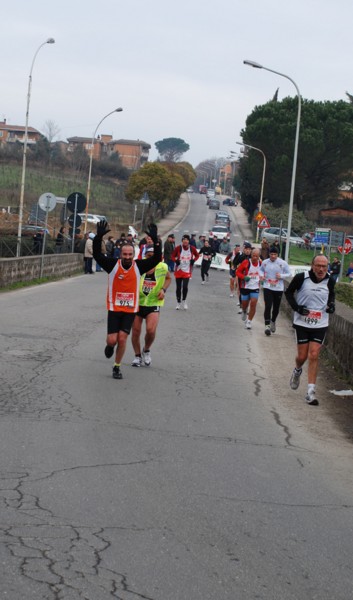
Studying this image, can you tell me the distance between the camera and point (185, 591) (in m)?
4.51

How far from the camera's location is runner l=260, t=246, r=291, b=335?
18.7m

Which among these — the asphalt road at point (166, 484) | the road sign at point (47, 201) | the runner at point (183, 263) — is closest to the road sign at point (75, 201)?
the road sign at point (47, 201)

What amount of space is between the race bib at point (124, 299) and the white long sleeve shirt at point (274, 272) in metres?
7.63

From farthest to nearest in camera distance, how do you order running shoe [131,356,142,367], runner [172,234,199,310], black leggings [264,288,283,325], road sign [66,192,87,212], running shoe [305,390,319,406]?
road sign [66,192,87,212]
runner [172,234,199,310]
black leggings [264,288,283,325]
running shoe [131,356,142,367]
running shoe [305,390,319,406]

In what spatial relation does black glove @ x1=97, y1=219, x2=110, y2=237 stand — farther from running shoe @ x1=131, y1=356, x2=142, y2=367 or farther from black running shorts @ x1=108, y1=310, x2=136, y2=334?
running shoe @ x1=131, y1=356, x2=142, y2=367

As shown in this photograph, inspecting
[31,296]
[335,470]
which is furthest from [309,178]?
[335,470]

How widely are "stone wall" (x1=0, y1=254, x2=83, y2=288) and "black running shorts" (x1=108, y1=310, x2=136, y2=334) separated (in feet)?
46.8

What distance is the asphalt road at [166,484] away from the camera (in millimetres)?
4707

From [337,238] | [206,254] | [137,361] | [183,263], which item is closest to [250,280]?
[183,263]

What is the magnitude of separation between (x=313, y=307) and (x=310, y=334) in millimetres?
343

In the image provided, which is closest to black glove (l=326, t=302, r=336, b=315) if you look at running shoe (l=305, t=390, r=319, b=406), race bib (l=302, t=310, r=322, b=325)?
race bib (l=302, t=310, r=322, b=325)

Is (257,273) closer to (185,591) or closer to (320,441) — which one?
(320,441)

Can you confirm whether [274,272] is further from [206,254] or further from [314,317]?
[206,254]

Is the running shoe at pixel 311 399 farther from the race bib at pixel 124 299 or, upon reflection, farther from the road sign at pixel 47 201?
the road sign at pixel 47 201
